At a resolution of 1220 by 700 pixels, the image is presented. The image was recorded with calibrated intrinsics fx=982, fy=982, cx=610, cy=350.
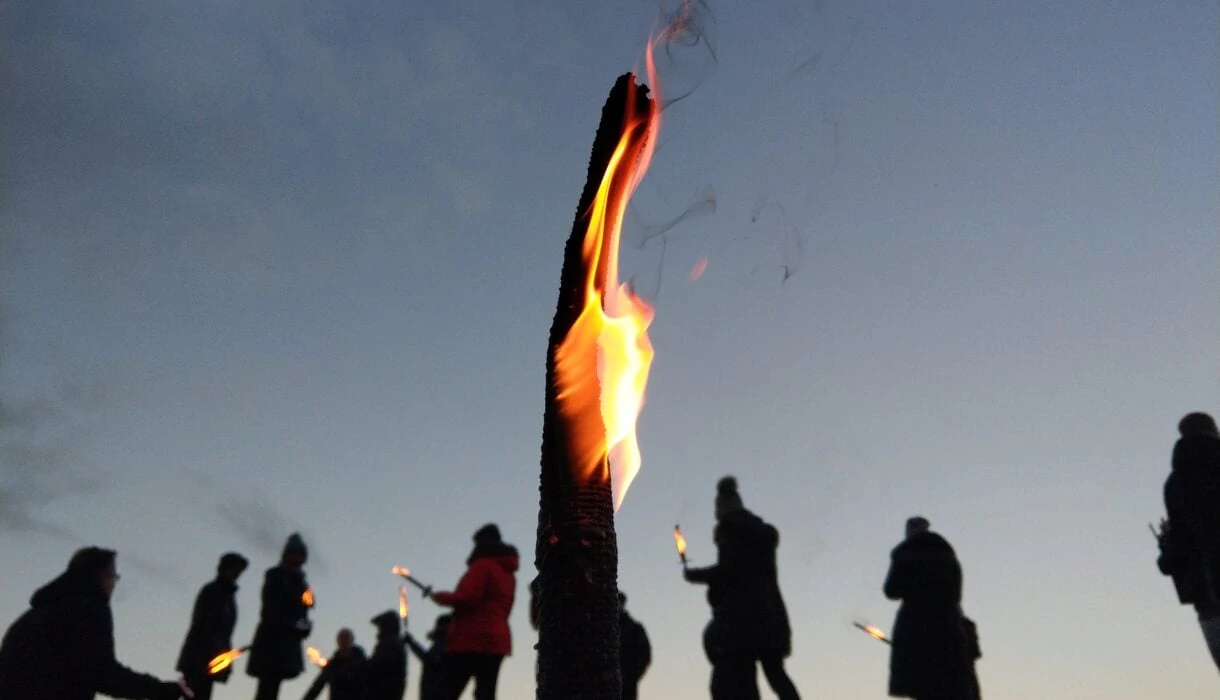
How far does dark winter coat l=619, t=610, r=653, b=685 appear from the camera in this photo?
8.70 metres

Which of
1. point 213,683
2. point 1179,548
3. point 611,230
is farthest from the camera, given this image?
point 213,683

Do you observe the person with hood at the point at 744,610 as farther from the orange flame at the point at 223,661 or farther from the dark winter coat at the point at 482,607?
the orange flame at the point at 223,661

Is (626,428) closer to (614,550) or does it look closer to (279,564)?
(614,550)

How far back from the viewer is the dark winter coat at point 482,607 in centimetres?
650

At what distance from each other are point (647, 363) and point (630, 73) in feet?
3.04

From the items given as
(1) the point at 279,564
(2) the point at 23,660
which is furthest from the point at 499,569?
(1) the point at 279,564

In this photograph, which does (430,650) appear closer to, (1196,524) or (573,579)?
(1196,524)

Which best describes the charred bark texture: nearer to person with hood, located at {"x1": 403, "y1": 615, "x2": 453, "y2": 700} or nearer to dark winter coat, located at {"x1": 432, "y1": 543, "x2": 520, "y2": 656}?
dark winter coat, located at {"x1": 432, "y1": 543, "x2": 520, "y2": 656}

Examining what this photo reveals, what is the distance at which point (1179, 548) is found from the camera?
21.0 feet

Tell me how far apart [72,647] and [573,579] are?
4832 millimetres

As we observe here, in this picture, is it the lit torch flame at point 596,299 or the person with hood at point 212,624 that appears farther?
the person with hood at point 212,624

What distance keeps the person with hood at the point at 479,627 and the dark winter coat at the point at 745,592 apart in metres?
1.38

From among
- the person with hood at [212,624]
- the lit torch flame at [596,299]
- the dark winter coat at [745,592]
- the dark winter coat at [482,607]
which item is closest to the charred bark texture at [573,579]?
the lit torch flame at [596,299]

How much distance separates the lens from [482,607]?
663cm
